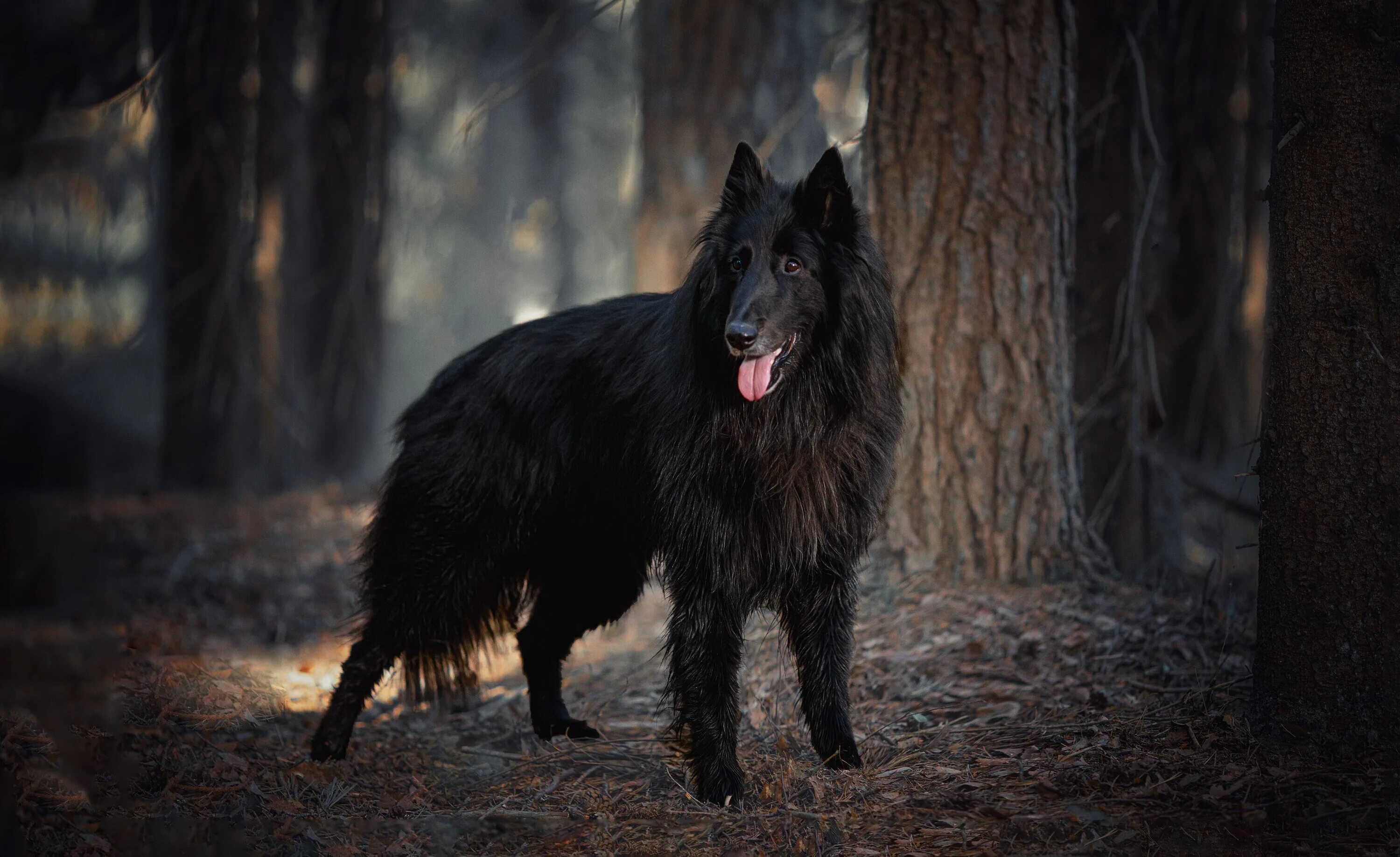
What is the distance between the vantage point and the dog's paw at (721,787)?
151 inches

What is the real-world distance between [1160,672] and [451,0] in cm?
1982

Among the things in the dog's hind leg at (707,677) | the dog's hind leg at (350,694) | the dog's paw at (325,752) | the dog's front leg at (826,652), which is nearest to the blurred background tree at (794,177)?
the dog's front leg at (826,652)

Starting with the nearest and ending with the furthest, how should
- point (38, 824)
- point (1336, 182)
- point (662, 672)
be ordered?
1. point (38, 824)
2. point (1336, 182)
3. point (662, 672)

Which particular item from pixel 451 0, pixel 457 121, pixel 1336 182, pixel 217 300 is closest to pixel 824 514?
pixel 1336 182

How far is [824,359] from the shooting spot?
3906 millimetres

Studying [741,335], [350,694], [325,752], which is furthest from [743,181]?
[325,752]

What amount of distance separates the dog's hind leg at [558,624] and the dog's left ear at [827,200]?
2150 millimetres

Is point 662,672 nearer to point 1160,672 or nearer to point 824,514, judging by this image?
point 824,514

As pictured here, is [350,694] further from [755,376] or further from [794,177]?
[794,177]

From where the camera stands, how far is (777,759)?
4.19 m

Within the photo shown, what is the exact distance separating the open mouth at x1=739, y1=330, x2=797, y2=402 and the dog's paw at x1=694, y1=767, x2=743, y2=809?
1515 millimetres

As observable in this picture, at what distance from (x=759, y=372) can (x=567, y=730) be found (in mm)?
2302

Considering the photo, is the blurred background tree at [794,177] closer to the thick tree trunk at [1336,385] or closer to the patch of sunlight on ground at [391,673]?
the thick tree trunk at [1336,385]

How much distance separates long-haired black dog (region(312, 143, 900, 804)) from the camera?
3.87m
